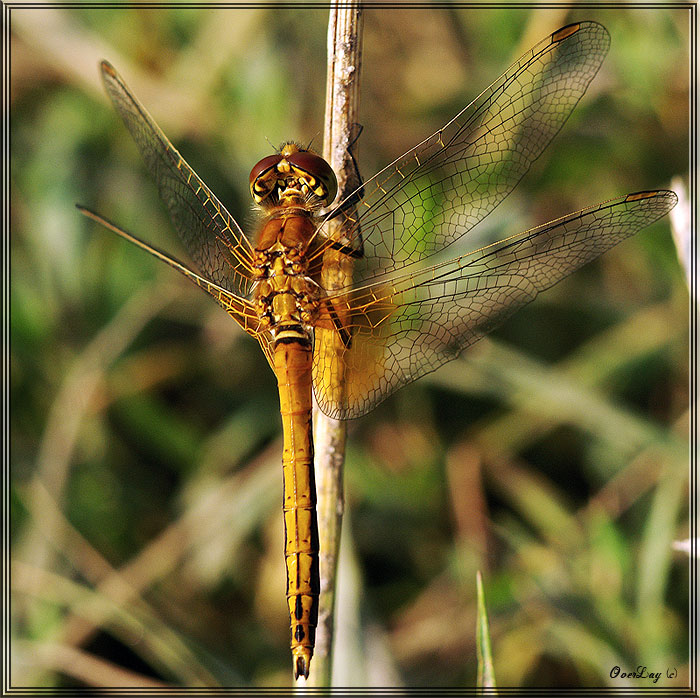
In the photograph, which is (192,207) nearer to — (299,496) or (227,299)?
(227,299)

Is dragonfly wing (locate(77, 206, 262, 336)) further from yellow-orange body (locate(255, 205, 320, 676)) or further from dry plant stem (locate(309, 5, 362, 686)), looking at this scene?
dry plant stem (locate(309, 5, 362, 686))

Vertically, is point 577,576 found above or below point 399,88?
below

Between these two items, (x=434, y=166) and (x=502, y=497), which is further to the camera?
(x=502, y=497)

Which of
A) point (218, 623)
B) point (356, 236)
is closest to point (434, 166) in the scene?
point (356, 236)

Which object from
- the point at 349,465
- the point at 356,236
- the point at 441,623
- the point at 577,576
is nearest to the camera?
the point at 356,236

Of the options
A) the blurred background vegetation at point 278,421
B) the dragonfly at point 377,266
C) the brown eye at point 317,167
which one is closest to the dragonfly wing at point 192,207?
the dragonfly at point 377,266

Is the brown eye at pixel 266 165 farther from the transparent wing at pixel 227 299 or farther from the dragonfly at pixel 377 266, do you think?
the transparent wing at pixel 227 299

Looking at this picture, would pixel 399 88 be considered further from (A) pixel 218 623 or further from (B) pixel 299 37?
(A) pixel 218 623

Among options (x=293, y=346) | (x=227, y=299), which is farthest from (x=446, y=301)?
(x=227, y=299)
